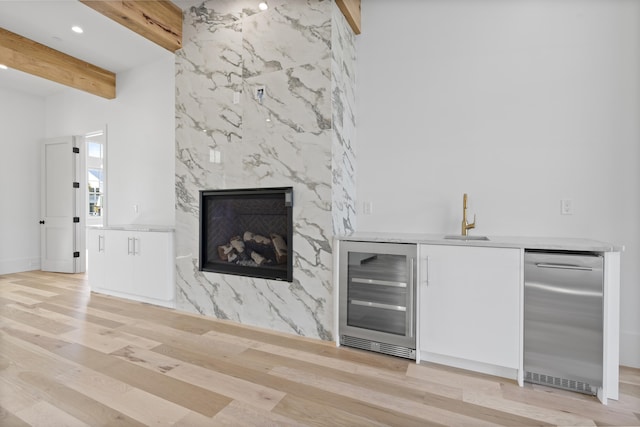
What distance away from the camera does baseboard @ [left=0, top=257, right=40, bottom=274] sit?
513 centimetres

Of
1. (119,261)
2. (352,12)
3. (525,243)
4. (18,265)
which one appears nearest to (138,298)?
(119,261)

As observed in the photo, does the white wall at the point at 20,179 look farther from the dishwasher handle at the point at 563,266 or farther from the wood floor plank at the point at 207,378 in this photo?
the dishwasher handle at the point at 563,266

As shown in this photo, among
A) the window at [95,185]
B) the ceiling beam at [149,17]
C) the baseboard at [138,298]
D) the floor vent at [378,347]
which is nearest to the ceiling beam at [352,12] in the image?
the ceiling beam at [149,17]

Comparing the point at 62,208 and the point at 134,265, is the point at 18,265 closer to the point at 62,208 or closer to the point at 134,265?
the point at 62,208

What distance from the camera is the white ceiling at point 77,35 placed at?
125 inches

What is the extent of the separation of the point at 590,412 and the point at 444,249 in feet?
3.71

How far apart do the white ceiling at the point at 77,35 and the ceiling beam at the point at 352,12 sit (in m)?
2.51

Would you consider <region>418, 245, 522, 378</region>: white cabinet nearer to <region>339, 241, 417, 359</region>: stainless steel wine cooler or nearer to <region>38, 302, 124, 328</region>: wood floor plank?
<region>339, 241, 417, 359</region>: stainless steel wine cooler

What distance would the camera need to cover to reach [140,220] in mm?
4402

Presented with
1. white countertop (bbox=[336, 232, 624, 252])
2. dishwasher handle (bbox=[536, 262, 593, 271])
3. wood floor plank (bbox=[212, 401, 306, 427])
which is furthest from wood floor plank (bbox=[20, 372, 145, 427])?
dishwasher handle (bbox=[536, 262, 593, 271])

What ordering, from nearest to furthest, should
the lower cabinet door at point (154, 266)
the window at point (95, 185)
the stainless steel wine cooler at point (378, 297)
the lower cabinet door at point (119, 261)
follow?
the stainless steel wine cooler at point (378, 297), the lower cabinet door at point (154, 266), the lower cabinet door at point (119, 261), the window at point (95, 185)

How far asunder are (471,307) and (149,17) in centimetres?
377

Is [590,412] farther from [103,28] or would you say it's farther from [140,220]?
[103,28]

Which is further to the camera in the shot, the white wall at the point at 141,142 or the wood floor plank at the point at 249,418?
the white wall at the point at 141,142
